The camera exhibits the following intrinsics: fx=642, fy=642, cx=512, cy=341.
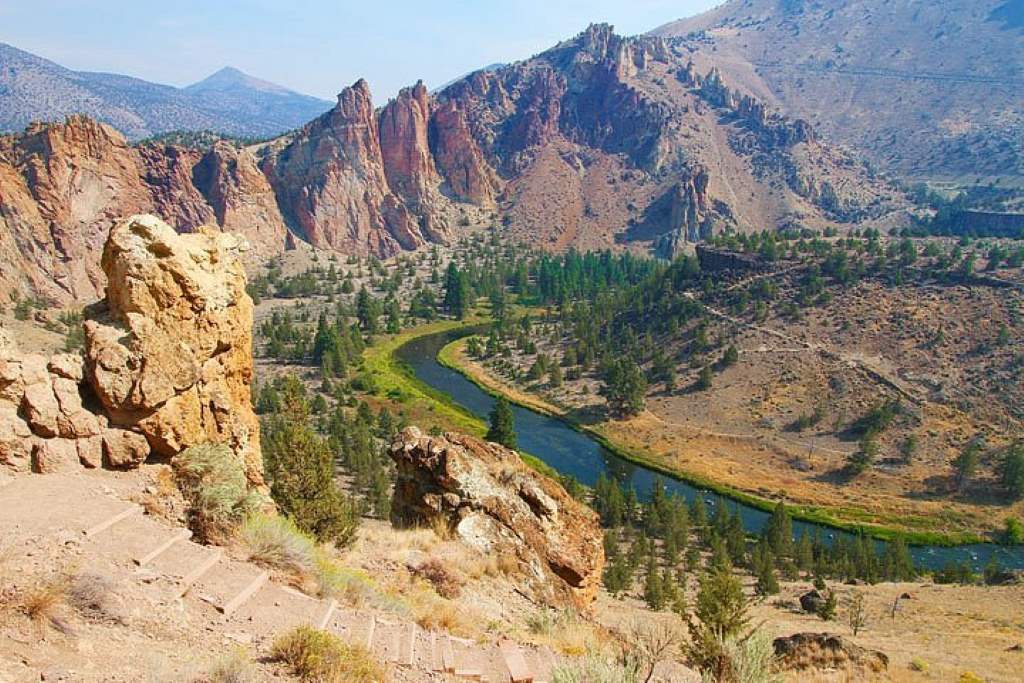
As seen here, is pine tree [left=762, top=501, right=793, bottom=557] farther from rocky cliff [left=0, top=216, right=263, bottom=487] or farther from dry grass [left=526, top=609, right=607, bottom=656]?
rocky cliff [left=0, top=216, right=263, bottom=487]

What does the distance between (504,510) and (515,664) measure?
7879 mm

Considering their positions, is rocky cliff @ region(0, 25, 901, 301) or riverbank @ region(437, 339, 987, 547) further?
rocky cliff @ region(0, 25, 901, 301)

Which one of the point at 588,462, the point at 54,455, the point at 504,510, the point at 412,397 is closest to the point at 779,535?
the point at 588,462

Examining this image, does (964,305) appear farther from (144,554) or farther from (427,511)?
(144,554)

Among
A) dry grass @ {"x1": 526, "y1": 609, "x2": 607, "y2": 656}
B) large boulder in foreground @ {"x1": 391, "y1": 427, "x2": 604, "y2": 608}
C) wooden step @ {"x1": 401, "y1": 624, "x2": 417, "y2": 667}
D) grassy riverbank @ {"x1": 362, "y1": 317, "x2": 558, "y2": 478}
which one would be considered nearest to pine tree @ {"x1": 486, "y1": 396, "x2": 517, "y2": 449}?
grassy riverbank @ {"x1": 362, "y1": 317, "x2": 558, "y2": 478}

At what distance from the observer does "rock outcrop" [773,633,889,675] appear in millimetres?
18391

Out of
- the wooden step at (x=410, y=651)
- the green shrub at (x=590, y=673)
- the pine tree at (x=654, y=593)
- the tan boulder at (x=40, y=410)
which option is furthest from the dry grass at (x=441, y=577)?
the pine tree at (x=654, y=593)

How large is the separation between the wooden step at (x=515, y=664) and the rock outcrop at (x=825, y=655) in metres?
10.8

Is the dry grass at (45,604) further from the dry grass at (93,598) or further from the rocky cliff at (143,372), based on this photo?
the rocky cliff at (143,372)

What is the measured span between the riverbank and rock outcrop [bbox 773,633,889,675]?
135ft

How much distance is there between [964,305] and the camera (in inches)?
3278

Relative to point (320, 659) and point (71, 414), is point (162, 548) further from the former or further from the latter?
point (71, 414)

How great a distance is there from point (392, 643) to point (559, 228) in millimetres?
192216

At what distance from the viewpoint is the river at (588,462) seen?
5319cm
